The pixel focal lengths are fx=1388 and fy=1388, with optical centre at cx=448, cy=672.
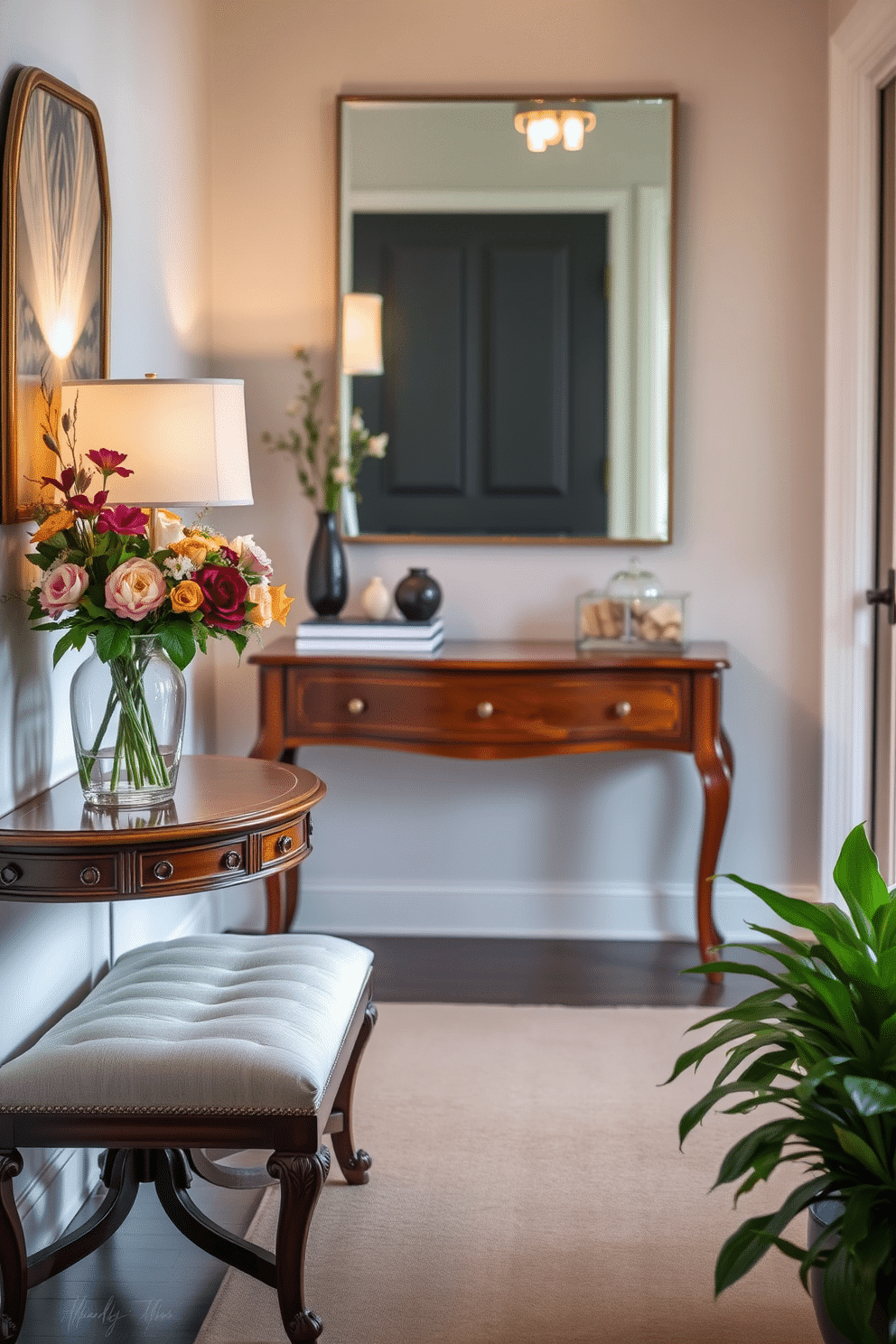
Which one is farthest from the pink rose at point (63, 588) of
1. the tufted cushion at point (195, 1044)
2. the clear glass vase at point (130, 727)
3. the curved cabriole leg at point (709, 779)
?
the curved cabriole leg at point (709, 779)

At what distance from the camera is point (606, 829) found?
4.00 meters

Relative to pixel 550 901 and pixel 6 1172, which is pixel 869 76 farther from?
pixel 6 1172

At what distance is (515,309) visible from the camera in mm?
3865

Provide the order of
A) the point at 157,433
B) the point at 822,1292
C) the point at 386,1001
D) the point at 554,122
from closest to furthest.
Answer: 1. the point at 822,1292
2. the point at 157,433
3. the point at 386,1001
4. the point at 554,122

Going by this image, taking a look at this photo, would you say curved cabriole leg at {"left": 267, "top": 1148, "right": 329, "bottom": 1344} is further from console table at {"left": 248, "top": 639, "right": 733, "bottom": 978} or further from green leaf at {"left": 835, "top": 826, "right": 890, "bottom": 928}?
console table at {"left": 248, "top": 639, "right": 733, "bottom": 978}

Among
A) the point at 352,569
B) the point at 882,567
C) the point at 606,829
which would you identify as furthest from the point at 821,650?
the point at 352,569

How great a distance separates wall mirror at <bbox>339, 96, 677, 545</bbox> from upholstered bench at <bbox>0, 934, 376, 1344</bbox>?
2.05m

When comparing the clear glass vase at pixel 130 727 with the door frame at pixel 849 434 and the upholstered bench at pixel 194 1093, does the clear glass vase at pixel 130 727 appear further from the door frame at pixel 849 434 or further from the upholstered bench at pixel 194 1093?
the door frame at pixel 849 434

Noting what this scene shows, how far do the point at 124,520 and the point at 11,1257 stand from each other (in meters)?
1.07

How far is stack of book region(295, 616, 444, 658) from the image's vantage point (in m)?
3.60

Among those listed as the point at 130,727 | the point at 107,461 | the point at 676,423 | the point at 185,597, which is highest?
the point at 676,423

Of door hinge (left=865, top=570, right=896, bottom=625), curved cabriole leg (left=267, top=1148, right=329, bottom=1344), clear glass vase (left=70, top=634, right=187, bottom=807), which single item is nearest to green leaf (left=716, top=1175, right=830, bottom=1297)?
curved cabriole leg (left=267, top=1148, right=329, bottom=1344)

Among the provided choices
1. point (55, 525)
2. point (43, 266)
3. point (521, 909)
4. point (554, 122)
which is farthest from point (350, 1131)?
point (554, 122)

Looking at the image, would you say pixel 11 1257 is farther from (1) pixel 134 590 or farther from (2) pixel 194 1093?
(1) pixel 134 590
